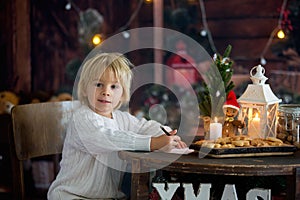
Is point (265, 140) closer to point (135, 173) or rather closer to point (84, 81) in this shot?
point (135, 173)

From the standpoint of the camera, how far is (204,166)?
5.31 feet

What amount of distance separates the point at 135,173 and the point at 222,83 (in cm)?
48

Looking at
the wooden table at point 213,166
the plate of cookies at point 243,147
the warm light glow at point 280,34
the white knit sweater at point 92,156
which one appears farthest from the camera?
the warm light glow at point 280,34

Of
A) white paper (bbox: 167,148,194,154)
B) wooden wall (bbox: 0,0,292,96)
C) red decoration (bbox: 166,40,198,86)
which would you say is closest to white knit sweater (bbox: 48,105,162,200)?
white paper (bbox: 167,148,194,154)

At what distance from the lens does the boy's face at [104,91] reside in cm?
195

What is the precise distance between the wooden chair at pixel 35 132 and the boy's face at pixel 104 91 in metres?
0.27

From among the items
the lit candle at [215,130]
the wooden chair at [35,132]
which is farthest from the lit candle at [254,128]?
the wooden chair at [35,132]

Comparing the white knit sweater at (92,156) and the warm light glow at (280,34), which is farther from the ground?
the warm light glow at (280,34)

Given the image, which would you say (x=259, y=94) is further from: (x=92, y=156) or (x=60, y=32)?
(x=60, y=32)

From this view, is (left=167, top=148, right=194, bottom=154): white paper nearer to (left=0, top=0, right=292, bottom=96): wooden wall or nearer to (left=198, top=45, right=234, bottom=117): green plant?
(left=198, top=45, right=234, bottom=117): green plant

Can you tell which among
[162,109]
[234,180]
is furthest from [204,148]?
[162,109]

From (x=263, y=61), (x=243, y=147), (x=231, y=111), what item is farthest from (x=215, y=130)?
(x=263, y=61)

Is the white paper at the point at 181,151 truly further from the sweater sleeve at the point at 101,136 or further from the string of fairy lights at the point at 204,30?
the string of fairy lights at the point at 204,30

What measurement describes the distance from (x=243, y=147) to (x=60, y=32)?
2.29m
